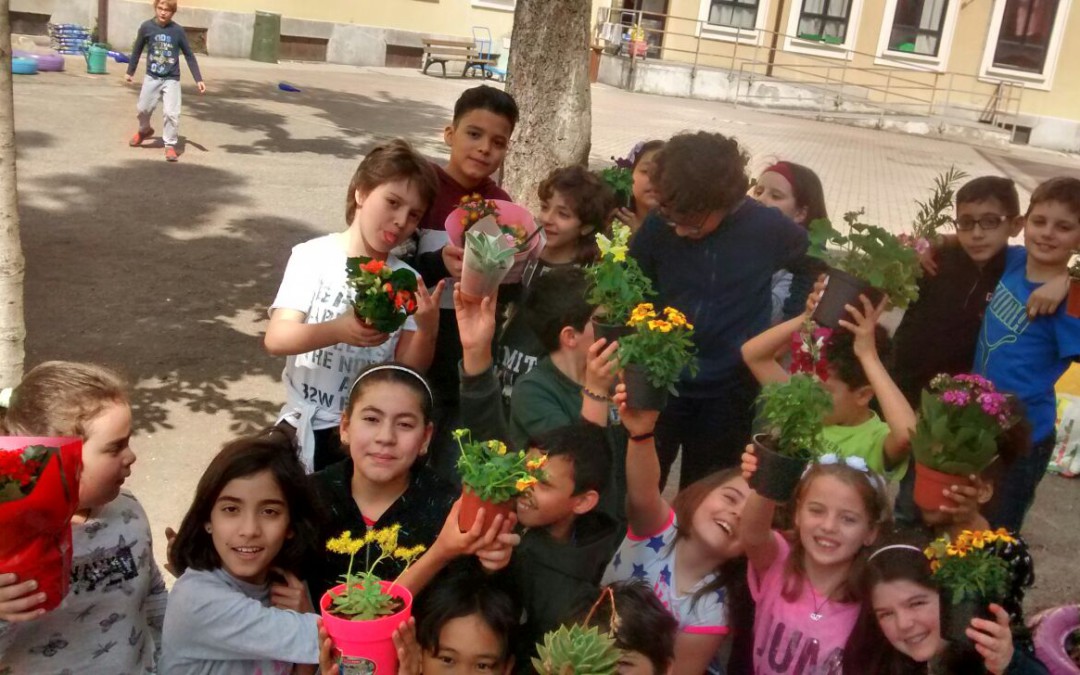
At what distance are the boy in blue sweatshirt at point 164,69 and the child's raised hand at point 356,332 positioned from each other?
29.6ft

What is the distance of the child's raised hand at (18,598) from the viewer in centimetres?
218

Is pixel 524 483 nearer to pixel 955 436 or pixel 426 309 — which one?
pixel 426 309

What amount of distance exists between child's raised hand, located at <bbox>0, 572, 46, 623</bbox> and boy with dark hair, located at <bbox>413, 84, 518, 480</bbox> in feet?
4.44

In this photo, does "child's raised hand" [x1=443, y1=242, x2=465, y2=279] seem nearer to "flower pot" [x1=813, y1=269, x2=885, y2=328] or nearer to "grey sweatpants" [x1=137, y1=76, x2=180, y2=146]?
→ "flower pot" [x1=813, y1=269, x2=885, y2=328]

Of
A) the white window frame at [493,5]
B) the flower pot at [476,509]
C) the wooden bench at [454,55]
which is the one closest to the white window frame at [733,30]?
the white window frame at [493,5]

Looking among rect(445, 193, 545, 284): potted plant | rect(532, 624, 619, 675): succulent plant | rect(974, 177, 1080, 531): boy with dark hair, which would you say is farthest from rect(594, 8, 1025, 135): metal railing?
rect(532, 624, 619, 675): succulent plant

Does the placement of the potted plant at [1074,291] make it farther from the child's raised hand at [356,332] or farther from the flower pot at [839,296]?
the child's raised hand at [356,332]

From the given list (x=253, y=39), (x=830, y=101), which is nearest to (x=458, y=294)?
(x=253, y=39)

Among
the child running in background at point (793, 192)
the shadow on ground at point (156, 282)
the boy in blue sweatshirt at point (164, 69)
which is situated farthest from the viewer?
the boy in blue sweatshirt at point (164, 69)

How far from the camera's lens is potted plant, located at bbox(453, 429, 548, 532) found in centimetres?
231

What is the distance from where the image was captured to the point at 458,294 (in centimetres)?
311

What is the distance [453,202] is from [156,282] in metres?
4.47

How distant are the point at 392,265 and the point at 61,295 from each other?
14.9 ft

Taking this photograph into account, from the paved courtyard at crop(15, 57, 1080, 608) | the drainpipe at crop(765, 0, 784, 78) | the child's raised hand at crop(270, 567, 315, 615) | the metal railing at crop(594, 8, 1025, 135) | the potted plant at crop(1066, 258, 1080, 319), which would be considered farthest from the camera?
the drainpipe at crop(765, 0, 784, 78)
